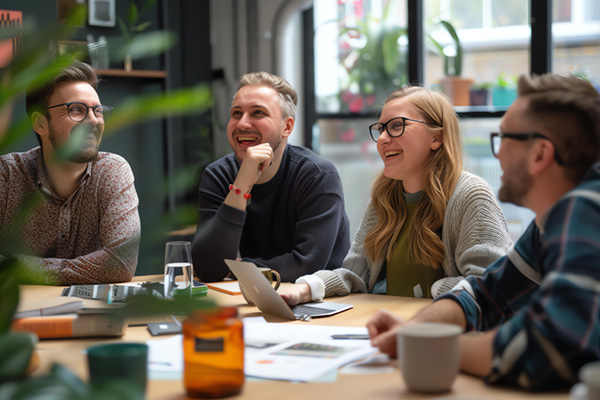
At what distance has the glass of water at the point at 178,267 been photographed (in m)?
1.75

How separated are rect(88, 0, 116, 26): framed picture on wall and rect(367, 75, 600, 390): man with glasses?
11.7 feet

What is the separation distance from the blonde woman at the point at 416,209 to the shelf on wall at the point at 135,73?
2688mm

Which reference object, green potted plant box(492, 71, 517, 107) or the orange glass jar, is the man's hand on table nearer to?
the orange glass jar

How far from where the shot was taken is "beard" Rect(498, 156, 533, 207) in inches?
48.0

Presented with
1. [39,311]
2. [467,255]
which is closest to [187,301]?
[39,311]

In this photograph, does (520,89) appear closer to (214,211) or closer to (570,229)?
(570,229)

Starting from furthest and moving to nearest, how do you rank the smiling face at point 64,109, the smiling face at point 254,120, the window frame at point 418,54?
the window frame at point 418,54
the smiling face at point 254,120
the smiling face at point 64,109

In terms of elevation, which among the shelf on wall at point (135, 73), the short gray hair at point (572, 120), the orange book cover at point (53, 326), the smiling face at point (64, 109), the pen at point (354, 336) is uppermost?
the shelf on wall at point (135, 73)

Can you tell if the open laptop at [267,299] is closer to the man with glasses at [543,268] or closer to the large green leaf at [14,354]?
the man with glasses at [543,268]

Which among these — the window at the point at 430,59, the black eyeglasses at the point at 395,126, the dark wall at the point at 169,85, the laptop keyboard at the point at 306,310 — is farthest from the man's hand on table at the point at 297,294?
the dark wall at the point at 169,85

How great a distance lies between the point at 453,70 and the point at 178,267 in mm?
3279

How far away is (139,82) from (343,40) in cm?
157

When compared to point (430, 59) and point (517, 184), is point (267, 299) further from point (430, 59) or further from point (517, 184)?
point (430, 59)

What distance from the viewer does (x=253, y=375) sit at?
1133mm
